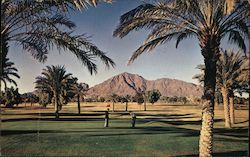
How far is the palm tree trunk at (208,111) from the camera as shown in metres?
10.9

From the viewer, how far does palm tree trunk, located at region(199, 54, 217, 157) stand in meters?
10.9

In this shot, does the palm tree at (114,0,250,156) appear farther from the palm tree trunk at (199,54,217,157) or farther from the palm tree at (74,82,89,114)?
the palm tree at (74,82,89,114)

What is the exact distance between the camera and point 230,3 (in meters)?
8.58

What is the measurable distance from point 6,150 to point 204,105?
8701mm

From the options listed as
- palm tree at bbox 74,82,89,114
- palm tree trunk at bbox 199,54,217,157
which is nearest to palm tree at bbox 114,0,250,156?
palm tree trunk at bbox 199,54,217,157

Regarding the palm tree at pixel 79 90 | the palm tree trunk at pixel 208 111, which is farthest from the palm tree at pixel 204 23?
the palm tree at pixel 79 90

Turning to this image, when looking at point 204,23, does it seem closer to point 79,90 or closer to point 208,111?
point 208,111

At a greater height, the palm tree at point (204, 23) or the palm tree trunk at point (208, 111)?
the palm tree at point (204, 23)

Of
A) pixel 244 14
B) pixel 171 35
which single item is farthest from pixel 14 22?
pixel 244 14

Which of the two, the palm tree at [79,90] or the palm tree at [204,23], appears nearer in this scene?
the palm tree at [204,23]

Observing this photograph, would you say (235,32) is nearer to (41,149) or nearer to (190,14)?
(190,14)

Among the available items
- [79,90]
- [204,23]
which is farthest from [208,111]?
[79,90]

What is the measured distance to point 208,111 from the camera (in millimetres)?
11070

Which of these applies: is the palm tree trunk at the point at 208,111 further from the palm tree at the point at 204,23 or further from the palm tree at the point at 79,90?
the palm tree at the point at 79,90
